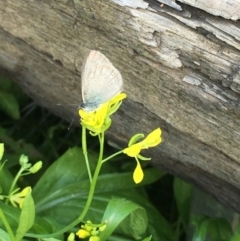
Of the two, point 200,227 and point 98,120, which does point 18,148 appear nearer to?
point 200,227

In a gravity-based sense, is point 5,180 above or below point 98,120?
below

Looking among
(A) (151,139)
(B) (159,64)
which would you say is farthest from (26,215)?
(B) (159,64)

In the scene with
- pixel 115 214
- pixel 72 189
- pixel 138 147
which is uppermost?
pixel 138 147

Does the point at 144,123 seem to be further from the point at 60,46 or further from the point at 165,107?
the point at 60,46

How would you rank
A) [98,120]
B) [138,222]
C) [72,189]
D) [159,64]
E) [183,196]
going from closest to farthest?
[98,120], [159,64], [138,222], [72,189], [183,196]

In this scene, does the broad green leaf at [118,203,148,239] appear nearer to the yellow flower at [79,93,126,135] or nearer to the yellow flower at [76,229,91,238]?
the yellow flower at [76,229,91,238]

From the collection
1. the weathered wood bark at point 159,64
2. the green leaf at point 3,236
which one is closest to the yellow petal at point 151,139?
the weathered wood bark at point 159,64
